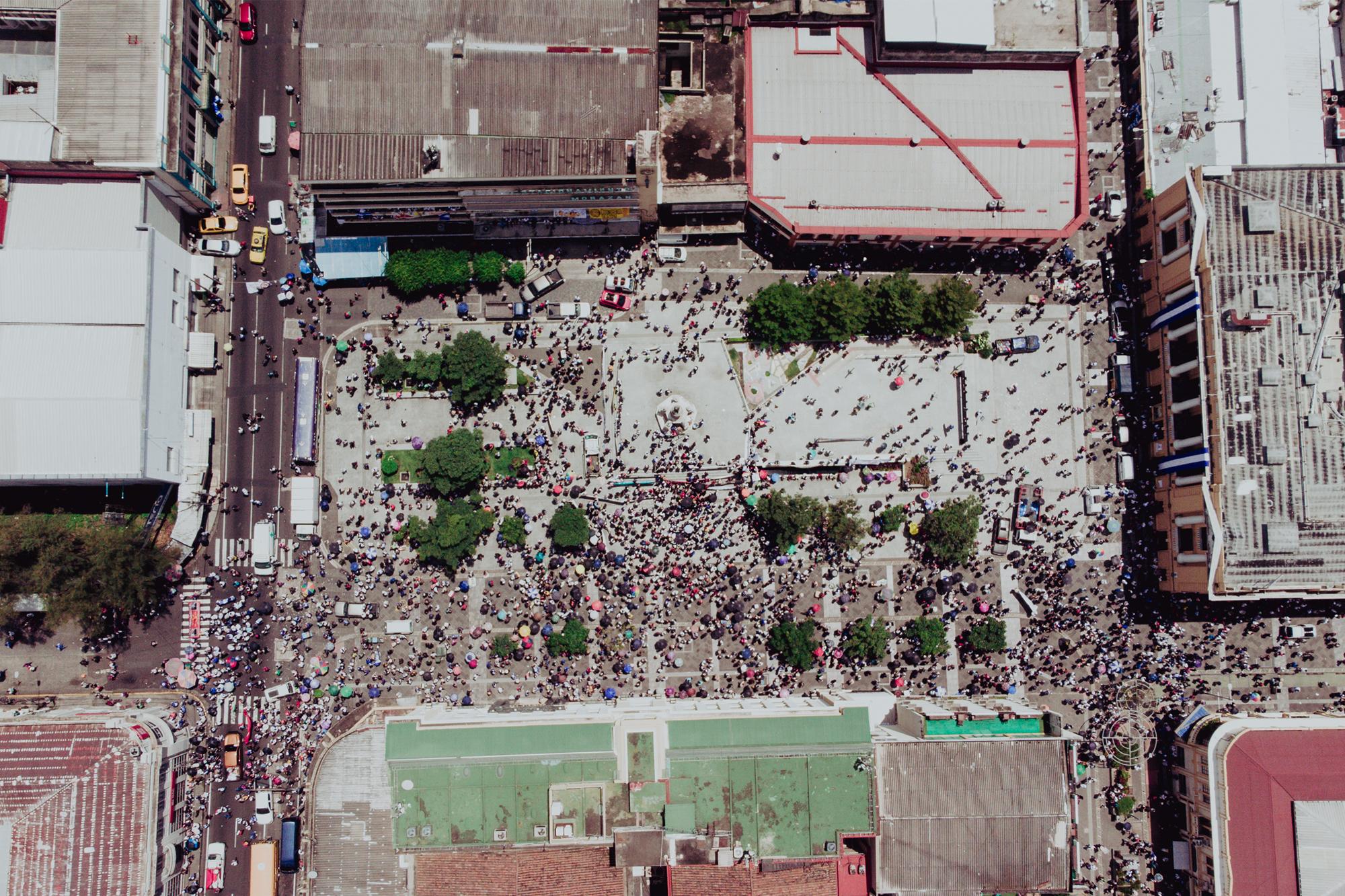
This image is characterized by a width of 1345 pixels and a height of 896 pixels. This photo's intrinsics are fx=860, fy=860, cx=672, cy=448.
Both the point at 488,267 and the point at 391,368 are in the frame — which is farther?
the point at 488,267

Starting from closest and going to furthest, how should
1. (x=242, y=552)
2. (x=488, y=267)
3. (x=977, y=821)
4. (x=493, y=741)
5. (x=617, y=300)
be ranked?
(x=977, y=821) → (x=493, y=741) → (x=488, y=267) → (x=242, y=552) → (x=617, y=300)

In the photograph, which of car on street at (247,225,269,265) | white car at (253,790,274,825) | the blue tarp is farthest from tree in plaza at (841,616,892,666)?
car on street at (247,225,269,265)

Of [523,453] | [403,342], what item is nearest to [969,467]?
[523,453]

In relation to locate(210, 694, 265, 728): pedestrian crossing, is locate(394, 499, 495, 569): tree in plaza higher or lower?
higher

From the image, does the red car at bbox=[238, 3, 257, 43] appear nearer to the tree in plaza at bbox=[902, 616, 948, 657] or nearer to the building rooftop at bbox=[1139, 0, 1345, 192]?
the tree in plaza at bbox=[902, 616, 948, 657]

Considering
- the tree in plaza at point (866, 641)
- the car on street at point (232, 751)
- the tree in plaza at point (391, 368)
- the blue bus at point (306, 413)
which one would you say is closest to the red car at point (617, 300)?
the tree in plaza at point (391, 368)

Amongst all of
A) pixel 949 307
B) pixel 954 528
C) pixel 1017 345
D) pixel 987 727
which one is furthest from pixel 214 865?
pixel 1017 345

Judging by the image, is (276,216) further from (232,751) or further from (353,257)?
(232,751)
